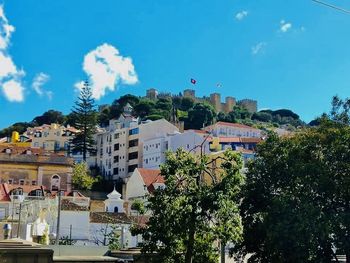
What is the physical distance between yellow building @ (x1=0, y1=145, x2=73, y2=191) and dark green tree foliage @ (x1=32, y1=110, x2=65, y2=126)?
191 ft

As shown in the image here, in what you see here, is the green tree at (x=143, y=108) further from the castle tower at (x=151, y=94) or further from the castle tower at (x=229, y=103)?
the castle tower at (x=229, y=103)

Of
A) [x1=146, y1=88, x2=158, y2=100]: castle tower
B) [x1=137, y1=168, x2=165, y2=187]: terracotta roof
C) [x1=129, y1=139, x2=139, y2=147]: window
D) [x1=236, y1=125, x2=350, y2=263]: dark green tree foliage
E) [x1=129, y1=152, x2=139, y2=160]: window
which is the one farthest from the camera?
[x1=146, y1=88, x2=158, y2=100]: castle tower

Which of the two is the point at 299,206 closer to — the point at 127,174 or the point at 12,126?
the point at 127,174

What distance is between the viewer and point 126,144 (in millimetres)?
90625

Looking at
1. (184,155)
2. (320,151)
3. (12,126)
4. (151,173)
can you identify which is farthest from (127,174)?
(184,155)

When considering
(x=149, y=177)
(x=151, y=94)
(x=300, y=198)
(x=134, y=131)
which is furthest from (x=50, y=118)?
(x=300, y=198)

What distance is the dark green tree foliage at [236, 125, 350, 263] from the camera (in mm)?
23688

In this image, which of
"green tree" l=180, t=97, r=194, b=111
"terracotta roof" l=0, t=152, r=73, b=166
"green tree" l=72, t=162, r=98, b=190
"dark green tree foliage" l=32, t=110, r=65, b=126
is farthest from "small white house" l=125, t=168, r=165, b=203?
"green tree" l=180, t=97, r=194, b=111

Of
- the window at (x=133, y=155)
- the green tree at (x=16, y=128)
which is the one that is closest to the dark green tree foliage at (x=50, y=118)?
the green tree at (x=16, y=128)

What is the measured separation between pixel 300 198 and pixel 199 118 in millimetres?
83818

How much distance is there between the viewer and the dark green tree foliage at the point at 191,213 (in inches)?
698

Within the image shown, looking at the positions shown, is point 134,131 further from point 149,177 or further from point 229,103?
point 229,103

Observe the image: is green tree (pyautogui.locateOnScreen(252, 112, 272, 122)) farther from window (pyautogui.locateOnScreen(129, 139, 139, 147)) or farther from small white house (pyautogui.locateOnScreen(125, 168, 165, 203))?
small white house (pyautogui.locateOnScreen(125, 168, 165, 203))

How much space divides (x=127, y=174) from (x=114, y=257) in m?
71.1
